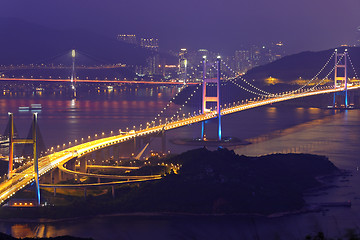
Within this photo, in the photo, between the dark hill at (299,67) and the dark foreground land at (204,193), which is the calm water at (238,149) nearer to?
the dark foreground land at (204,193)

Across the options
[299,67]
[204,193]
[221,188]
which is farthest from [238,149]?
[299,67]

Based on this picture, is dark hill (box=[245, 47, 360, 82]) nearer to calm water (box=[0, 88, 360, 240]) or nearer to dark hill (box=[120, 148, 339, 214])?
calm water (box=[0, 88, 360, 240])

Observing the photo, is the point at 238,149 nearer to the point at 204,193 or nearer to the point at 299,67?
the point at 204,193

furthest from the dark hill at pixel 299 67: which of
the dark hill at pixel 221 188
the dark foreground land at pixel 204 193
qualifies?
the dark foreground land at pixel 204 193

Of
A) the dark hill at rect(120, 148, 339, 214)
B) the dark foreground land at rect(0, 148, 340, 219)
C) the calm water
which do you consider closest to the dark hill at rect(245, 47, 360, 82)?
the calm water

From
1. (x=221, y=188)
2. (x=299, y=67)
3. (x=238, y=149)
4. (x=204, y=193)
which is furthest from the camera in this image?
(x=299, y=67)

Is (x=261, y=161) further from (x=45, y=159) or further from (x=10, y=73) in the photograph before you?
(x=10, y=73)

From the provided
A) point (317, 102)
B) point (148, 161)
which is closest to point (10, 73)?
point (317, 102)
